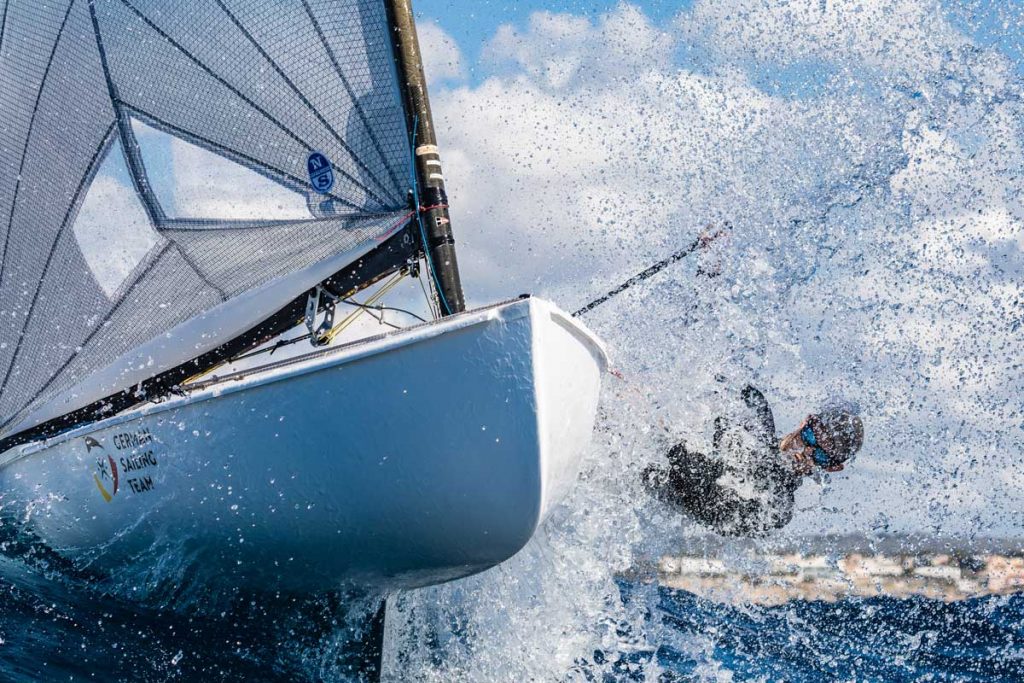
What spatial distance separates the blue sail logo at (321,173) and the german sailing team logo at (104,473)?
1.78 metres

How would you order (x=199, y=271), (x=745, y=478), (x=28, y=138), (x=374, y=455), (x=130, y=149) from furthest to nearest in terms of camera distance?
(x=745, y=478) < (x=28, y=138) < (x=130, y=149) < (x=199, y=271) < (x=374, y=455)

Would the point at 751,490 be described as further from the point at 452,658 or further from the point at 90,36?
the point at 90,36

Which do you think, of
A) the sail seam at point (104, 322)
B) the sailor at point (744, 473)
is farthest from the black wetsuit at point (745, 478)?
the sail seam at point (104, 322)

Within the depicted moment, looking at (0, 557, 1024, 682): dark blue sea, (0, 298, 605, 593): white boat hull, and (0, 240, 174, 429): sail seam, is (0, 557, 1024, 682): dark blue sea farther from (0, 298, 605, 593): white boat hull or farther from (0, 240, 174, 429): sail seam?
(0, 240, 174, 429): sail seam

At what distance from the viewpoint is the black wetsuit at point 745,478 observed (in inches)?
212

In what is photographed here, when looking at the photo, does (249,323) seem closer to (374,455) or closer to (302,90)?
(302,90)

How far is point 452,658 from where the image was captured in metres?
4.02

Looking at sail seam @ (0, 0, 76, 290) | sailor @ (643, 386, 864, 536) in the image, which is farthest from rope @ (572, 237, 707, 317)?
sail seam @ (0, 0, 76, 290)

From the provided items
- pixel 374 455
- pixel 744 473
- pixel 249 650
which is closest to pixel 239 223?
pixel 374 455

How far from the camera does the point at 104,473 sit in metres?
4.28

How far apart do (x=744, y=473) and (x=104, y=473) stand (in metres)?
3.88

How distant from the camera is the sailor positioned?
5285 millimetres

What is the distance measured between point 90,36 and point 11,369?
2179 mm

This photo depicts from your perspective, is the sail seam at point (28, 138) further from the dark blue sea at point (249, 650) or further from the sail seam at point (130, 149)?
the dark blue sea at point (249, 650)
